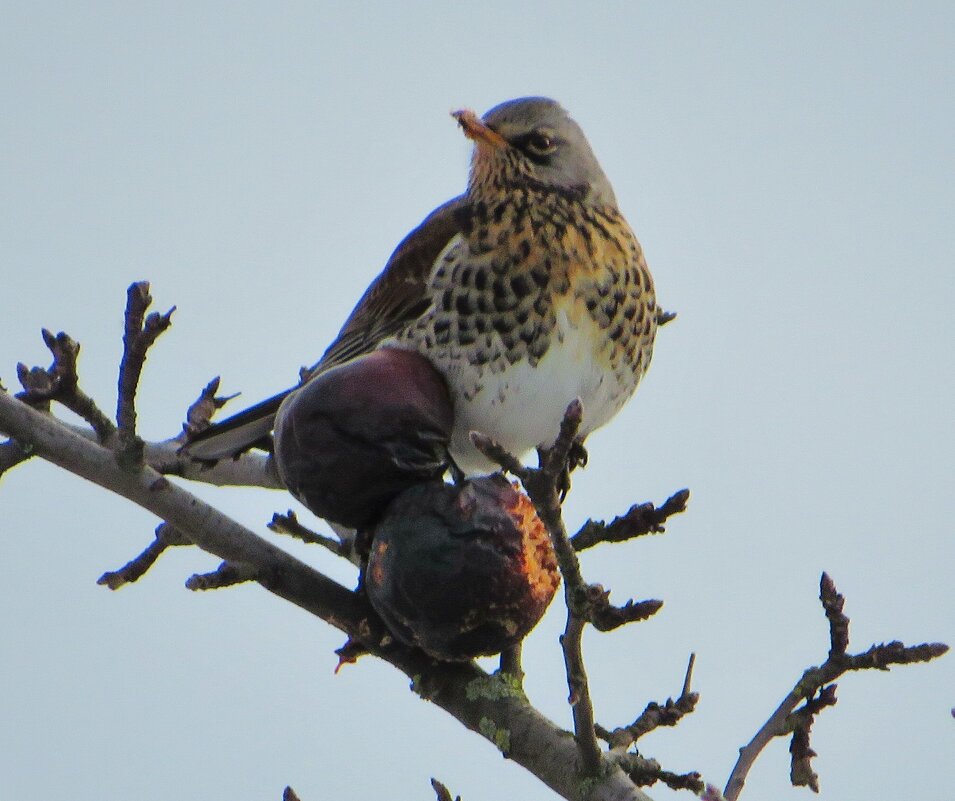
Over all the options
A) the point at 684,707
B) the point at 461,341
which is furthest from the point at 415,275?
the point at 684,707

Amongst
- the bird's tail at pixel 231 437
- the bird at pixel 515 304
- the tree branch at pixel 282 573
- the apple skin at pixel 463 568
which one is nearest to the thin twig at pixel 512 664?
the tree branch at pixel 282 573

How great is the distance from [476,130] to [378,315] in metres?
0.66

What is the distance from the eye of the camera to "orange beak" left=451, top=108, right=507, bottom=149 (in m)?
4.13

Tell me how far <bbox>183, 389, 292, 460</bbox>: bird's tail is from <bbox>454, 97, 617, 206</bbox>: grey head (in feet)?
3.51

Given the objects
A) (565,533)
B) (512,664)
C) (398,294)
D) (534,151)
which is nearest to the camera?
(565,533)

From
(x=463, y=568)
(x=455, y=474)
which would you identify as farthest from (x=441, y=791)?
(x=455, y=474)

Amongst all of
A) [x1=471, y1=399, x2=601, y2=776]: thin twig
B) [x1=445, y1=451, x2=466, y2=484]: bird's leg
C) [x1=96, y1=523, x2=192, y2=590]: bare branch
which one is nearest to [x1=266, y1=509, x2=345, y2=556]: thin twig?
[x1=96, y1=523, x2=192, y2=590]: bare branch

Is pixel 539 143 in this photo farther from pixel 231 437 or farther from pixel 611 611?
pixel 611 611

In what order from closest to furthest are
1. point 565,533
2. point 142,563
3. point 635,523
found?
point 565,533, point 635,523, point 142,563

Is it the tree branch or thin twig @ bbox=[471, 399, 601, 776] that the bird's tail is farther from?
thin twig @ bbox=[471, 399, 601, 776]

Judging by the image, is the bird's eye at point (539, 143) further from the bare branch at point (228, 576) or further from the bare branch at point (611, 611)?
the bare branch at point (611, 611)

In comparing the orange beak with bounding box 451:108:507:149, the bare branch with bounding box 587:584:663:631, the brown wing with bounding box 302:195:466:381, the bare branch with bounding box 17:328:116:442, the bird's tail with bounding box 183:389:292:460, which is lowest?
the bare branch with bounding box 587:584:663:631

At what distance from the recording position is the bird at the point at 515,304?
12.1ft

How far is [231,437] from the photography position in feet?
12.4
